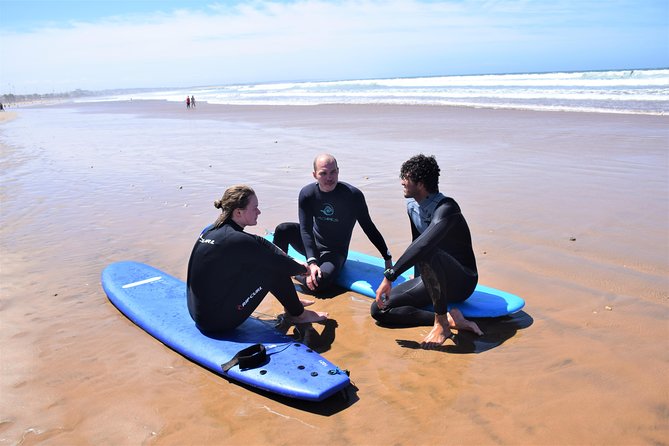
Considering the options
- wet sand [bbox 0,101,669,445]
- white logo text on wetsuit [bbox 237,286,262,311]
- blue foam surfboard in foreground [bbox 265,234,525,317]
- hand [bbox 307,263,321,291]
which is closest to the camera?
wet sand [bbox 0,101,669,445]

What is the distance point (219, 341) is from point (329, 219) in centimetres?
177

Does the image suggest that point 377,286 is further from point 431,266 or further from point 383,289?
point 431,266

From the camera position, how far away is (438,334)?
3785 mm

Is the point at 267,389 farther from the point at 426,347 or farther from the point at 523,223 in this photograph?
the point at 523,223

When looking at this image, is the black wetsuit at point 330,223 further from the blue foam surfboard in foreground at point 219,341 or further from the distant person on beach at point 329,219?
the blue foam surfboard in foreground at point 219,341

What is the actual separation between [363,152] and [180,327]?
869cm

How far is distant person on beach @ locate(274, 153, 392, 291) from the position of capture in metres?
4.78

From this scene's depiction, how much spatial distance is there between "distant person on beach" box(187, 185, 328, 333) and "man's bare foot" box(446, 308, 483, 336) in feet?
4.13

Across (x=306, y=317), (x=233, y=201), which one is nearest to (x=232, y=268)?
(x=233, y=201)

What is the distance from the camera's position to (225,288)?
11.9ft

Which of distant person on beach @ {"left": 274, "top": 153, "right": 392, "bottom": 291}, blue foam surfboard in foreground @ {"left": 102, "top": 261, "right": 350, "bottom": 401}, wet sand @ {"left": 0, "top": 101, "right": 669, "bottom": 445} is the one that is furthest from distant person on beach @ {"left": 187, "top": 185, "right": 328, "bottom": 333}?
distant person on beach @ {"left": 274, "top": 153, "right": 392, "bottom": 291}

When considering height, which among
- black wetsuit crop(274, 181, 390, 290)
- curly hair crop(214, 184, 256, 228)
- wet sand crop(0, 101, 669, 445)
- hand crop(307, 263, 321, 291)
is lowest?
wet sand crop(0, 101, 669, 445)

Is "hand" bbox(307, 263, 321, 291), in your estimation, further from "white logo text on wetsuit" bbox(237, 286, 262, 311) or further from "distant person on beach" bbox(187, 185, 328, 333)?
"white logo text on wetsuit" bbox(237, 286, 262, 311)

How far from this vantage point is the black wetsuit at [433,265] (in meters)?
3.61
